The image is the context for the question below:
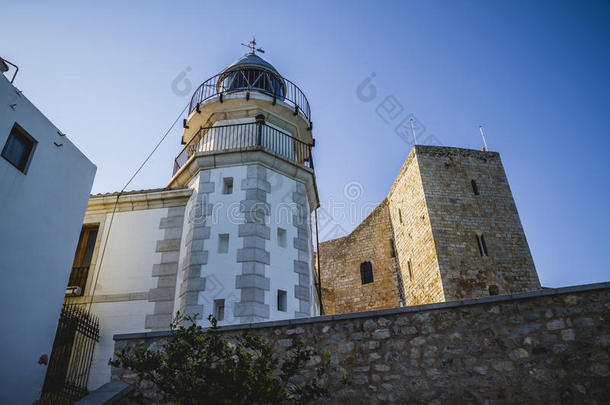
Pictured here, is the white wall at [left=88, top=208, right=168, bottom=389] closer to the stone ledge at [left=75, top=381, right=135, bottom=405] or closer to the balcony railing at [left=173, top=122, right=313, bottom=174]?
the balcony railing at [left=173, top=122, right=313, bottom=174]

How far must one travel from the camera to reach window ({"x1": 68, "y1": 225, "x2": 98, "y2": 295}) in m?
9.11

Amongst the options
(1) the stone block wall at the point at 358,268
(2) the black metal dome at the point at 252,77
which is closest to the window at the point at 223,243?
(2) the black metal dome at the point at 252,77

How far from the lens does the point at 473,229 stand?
57.9 feet

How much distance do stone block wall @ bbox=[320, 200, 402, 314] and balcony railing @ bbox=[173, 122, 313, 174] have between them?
11.9 m

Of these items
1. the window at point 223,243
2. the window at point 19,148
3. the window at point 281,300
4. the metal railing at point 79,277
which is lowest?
the window at point 281,300

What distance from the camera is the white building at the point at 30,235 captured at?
6.08 meters

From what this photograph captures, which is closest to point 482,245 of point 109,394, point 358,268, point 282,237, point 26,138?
point 358,268

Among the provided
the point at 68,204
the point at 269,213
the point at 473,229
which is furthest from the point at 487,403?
the point at 473,229

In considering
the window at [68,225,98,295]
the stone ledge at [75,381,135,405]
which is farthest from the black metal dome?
the stone ledge at [75,381,135,405]

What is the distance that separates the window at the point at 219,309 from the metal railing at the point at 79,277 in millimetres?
3158

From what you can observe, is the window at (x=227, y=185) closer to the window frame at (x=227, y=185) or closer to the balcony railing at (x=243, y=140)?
the window frame at (x=227, y=185)

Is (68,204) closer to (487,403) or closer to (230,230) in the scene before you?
(230,230)

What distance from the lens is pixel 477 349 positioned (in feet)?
15.3

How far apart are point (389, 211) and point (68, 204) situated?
714 inches
